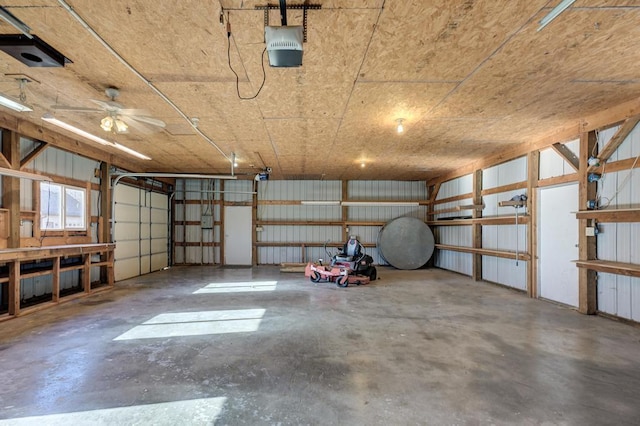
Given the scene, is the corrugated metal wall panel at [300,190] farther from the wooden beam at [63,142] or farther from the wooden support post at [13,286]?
the wooden support post at [13,286]

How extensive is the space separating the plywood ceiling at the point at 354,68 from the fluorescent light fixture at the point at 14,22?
2.1 inches

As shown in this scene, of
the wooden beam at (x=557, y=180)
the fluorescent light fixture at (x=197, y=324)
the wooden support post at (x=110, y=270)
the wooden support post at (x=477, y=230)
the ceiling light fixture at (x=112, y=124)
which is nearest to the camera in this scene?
the ceiling light fixture at (x=112, y=124)

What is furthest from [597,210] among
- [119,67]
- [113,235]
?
[113,235]

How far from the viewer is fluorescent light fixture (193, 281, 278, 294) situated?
605 centimetres

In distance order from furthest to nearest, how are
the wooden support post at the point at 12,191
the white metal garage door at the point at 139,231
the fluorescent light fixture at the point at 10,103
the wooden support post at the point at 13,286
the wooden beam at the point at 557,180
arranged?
the white metal garage door at the point at 139,231
the wooden beam at the point at 557,180
the wooden support post at the point at 12,191
the wooden support post at the point at 13,286
the fluorescent light fixture at the point at 10,103

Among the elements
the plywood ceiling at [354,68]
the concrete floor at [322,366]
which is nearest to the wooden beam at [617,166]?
the plywood ceiling at [354,68]

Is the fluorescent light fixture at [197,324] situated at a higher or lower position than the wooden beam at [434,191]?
lower

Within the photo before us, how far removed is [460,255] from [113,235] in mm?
9204

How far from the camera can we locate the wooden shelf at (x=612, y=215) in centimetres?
368

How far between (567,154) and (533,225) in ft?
4.51

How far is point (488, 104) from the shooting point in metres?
3.90

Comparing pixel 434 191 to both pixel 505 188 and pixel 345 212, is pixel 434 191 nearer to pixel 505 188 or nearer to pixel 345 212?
pixel 345 212

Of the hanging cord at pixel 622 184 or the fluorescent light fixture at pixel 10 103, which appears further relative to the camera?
the hanging cord at pixel 622 184

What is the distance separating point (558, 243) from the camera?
5.01m
